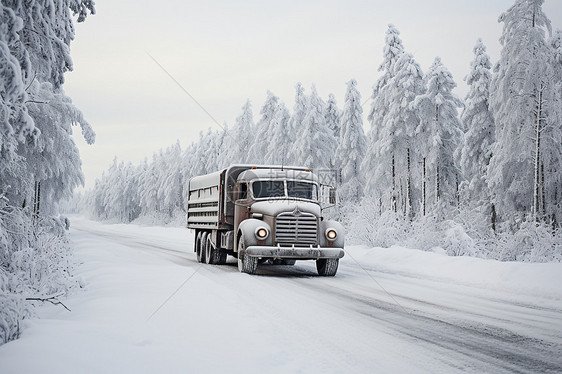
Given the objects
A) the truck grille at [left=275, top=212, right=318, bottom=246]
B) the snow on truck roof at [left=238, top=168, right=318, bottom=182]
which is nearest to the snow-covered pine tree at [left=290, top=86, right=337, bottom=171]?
the snow on truck roof at [left=238, top=168, right=318, bottom=182]

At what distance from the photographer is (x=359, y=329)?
21.3 feet

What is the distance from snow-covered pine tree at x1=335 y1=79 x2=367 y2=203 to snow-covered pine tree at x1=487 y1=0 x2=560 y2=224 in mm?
19336

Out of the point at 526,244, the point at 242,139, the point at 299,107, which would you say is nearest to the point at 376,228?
the point at 526,244

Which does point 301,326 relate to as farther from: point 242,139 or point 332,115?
point 242,139

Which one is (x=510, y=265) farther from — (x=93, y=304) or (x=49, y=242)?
(x=49, y=242)

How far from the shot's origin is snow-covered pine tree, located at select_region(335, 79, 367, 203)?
145ft

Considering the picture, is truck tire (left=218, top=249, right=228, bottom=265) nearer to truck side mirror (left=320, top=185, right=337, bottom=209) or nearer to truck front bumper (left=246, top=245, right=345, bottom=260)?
truck front bumper (left=246, top=245, right=345, bottom=260)

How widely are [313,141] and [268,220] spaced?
102 ft

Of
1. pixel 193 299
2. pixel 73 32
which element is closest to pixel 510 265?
pixel 193 299

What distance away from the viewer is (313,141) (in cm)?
4312

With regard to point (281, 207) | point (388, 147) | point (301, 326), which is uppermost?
point (388, 147)

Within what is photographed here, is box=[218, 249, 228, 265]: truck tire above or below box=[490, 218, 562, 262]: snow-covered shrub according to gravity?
below

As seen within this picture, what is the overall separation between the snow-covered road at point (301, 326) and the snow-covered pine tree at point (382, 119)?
2433cm

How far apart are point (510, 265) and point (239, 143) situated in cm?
4940
